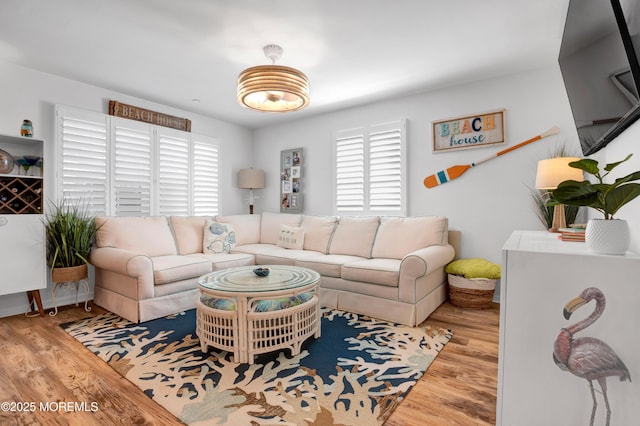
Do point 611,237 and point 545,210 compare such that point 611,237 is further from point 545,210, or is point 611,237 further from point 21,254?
point 21,254

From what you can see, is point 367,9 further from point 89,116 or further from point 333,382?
point 89,116

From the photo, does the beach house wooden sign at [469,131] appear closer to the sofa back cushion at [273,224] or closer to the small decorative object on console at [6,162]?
the sofa back cushion at [273,224]

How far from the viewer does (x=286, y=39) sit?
2492 millimetres

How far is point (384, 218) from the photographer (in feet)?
12.3

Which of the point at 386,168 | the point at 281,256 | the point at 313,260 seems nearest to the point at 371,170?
the point at 386,168

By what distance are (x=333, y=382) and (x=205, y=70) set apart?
302 cm

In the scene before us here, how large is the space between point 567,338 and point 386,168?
303cm

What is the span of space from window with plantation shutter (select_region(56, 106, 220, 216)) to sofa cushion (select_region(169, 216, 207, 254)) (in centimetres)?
40

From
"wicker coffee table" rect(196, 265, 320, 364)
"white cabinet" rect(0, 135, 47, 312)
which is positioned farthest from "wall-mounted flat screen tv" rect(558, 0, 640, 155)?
"white cabinet" rect(0, 135, 47, 312)

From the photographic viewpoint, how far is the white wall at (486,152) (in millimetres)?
3033

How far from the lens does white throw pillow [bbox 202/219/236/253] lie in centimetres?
386

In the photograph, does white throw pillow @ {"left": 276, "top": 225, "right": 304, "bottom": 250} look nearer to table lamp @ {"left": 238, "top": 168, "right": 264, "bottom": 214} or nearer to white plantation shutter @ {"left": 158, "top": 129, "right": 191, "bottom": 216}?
table lamp @ {"left": 238, "top": 168, "right": 264, "bottom": 214}

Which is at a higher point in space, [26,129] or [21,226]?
[26,129]

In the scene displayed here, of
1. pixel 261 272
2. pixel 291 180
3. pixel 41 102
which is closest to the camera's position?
pixel 261 272
